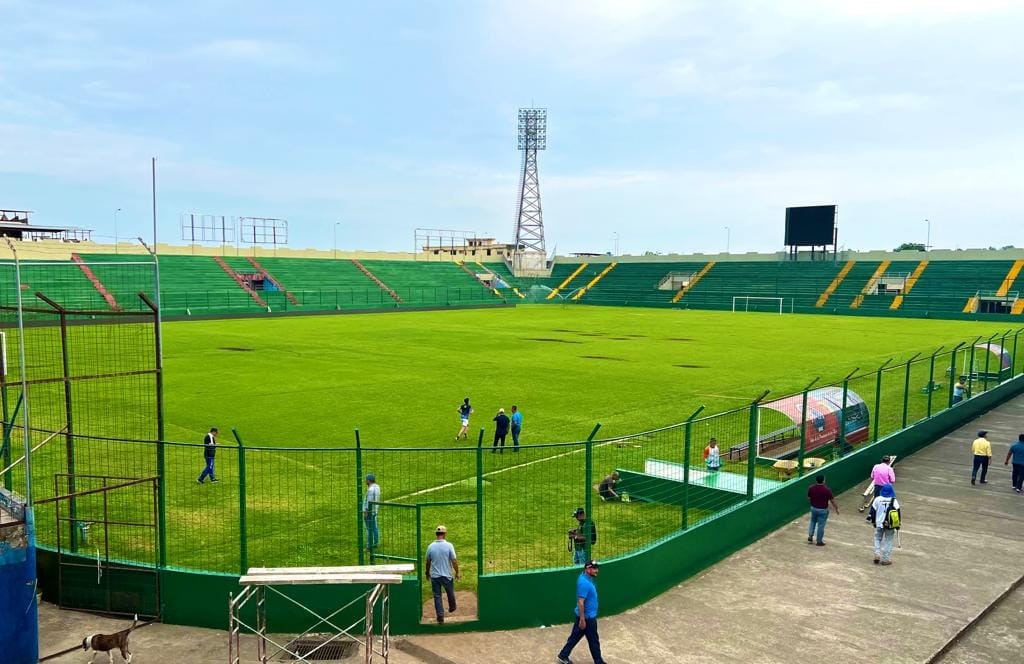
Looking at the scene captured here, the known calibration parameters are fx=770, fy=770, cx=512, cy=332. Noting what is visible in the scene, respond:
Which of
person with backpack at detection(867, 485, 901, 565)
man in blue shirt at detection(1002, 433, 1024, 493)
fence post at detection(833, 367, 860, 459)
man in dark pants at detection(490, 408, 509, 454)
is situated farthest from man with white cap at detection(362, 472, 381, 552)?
man in blue shirt at detection(1002, 433, 1024, 493)

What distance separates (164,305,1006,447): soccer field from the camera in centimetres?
2095

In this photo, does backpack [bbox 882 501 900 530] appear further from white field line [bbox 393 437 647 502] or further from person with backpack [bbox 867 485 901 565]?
white field line [bbox 393 437 647 502]

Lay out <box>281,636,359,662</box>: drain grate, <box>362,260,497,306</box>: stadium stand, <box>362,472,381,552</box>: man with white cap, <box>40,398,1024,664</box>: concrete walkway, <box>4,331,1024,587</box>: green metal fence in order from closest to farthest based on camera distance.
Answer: <box>281,636,359,662</box>: drain grate
<box>40,398,1024,664</box>: concrete walkway
<box>362,472,381,552</box>: man with white cap
<box>4,331,1024,587</box>: green metal fence
<box>362,260,497,306</box>: stadium stand

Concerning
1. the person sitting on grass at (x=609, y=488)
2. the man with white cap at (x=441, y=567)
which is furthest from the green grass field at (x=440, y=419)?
the man with white cap at (x=441, y=567)

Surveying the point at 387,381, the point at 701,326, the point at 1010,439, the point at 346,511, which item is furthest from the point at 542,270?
the point at 346,511

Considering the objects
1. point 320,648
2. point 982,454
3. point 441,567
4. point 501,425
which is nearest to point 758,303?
point 982,454

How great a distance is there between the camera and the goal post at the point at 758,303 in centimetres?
8300

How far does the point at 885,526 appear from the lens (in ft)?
36.9

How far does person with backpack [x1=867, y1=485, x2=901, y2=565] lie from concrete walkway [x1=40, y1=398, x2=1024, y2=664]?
0.66 ft

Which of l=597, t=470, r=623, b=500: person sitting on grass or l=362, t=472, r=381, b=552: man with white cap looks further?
l=597, t=470, r=623, b=500: person sitting on grass

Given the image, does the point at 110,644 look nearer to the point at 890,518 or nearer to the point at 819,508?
the point at 819,508

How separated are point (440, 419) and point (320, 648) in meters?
12.8

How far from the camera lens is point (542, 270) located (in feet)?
369

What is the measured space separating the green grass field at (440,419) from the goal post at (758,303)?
31729mm
